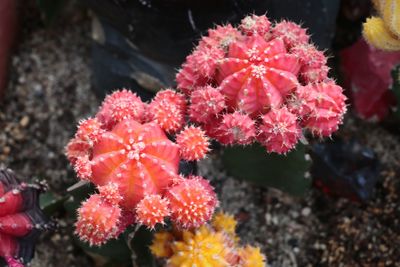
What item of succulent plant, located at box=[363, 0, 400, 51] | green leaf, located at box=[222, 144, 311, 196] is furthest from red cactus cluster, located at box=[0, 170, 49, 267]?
succulent plant, located at box=[363, 0, 400, 51]

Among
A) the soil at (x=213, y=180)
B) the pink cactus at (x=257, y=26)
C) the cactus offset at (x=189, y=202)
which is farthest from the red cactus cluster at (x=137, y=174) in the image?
the soil at (x=213, y=180)

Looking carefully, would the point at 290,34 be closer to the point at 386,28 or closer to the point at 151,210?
the point at 386,28

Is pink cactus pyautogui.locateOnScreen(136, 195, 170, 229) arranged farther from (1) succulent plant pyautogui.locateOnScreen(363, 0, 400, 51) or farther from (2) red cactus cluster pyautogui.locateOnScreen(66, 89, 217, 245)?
(1) succulent plant pyautogui.locateOnScreen(363, 0, 400, 51)

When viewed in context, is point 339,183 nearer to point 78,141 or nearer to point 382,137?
point 382,137

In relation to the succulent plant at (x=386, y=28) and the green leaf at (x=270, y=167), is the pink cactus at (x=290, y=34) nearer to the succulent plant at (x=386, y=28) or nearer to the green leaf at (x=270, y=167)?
the succulent plant at (x=386, y=28)

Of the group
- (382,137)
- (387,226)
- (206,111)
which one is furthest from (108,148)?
(382,137)

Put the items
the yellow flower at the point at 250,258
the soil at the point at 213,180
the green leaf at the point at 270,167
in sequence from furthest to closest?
the soil at the point at 213,180 < the green leaf at the point at 270,167 < the yellow flower at the point at 250,258
